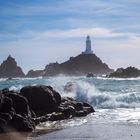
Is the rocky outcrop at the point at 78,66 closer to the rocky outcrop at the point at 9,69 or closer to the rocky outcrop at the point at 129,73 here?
the rocky outcrop at the point at 9,69

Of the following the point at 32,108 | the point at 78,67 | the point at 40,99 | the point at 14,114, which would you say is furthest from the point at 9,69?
the point at 14,114

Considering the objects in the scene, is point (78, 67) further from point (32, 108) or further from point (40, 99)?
point (32, 108)

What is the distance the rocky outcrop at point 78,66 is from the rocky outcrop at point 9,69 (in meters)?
10.9

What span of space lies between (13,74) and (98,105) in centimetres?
13545

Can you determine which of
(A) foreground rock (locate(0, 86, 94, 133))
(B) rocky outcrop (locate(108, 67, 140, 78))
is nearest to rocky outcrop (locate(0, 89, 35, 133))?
(A) foreground rock (locate(0, 86, 94, 133))

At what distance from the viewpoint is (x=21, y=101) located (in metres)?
26.3

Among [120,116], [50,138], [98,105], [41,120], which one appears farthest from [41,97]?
[98,105]

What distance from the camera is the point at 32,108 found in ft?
96.0

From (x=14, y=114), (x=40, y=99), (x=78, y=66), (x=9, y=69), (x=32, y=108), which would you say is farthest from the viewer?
(x=9, y=69)

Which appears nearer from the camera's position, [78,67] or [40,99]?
[40,99]

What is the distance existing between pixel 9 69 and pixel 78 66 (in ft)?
79.9

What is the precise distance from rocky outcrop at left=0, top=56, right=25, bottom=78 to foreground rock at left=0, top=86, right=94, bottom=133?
137 metres

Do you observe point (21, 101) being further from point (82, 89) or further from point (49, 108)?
point (82, 89)

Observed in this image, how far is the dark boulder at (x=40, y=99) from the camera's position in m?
29.5
